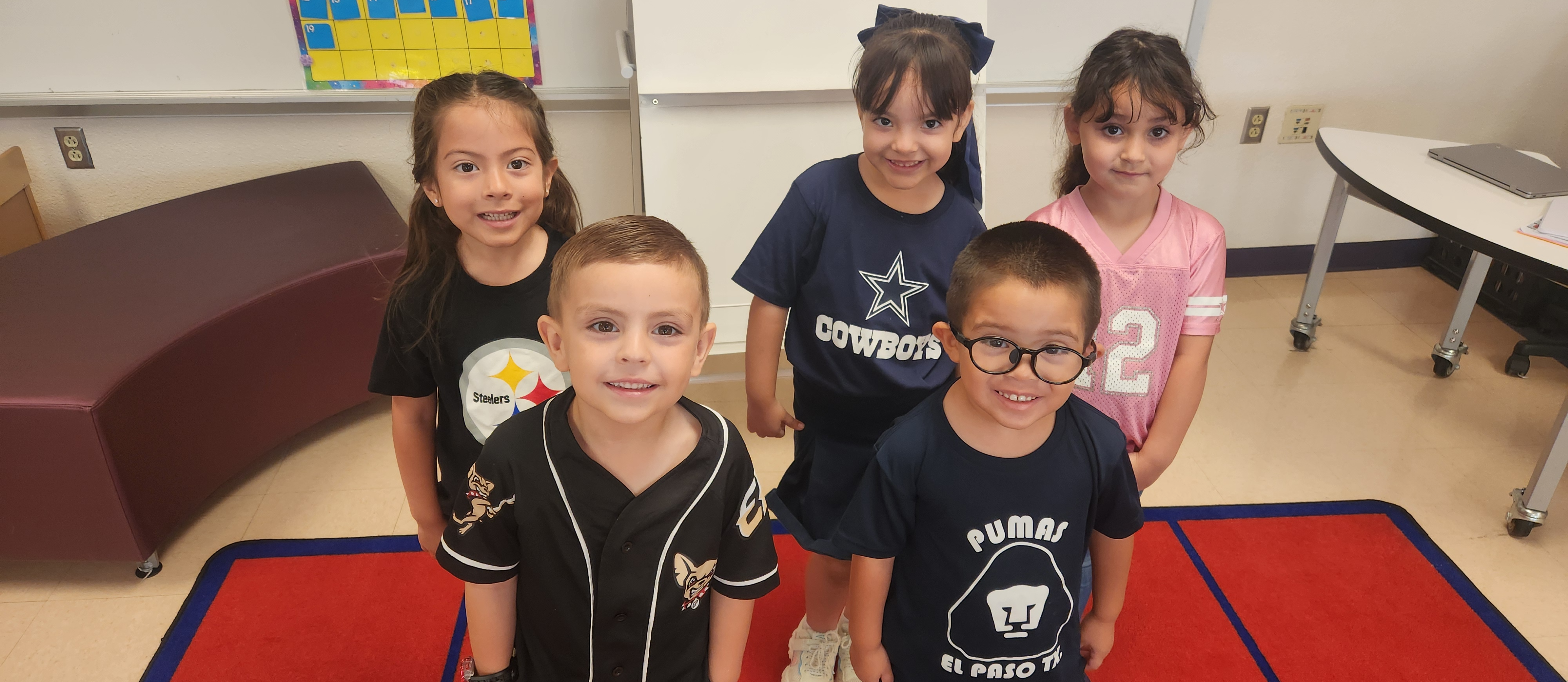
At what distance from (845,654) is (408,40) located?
6.36 ft

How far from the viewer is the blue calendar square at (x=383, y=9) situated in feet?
8.07

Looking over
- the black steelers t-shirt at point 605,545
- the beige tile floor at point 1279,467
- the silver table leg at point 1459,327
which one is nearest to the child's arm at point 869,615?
the black steelers t-shirt at point 605,545

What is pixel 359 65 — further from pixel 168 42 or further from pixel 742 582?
pixel 742 582

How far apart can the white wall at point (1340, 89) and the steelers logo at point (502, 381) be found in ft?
6.45

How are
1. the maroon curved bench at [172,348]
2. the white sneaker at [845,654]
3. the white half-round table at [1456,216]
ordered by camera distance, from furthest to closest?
the white half-round table at [1456,216], the maroon curved bench at [172,348], the white sneaker at [845,654]

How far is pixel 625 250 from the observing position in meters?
0.97

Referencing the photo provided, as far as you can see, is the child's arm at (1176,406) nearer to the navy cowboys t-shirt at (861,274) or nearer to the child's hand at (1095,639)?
the child's hand at (1095,639)

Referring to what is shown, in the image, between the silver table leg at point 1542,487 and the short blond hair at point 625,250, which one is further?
the silver table leg at point 1542,487

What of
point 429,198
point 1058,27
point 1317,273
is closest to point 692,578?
point 429,198

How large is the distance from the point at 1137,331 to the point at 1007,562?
1.35ft

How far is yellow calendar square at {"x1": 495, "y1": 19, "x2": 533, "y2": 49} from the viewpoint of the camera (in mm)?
2537

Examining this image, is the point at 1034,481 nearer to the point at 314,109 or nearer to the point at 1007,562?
the point at 1007,562

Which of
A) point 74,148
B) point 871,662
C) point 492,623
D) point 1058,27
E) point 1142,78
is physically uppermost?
point 1142,78

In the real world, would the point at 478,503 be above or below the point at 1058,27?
below
